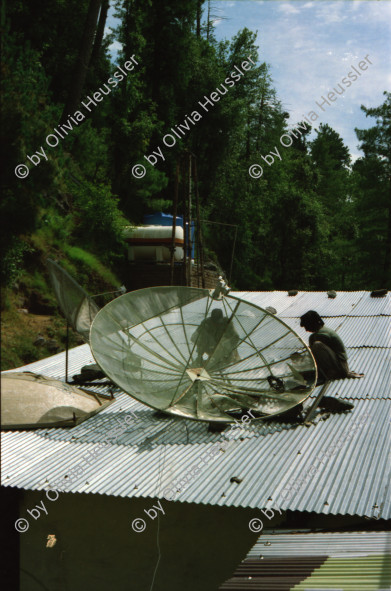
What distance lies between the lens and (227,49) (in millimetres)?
22609

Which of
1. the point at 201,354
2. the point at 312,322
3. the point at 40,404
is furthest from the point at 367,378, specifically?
the point at 40,404

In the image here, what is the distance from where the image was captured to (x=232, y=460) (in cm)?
710

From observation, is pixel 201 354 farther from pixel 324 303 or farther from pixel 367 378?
pixel 324 303

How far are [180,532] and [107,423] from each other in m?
1.97

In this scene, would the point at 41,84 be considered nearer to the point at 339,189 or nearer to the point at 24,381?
the point at 24,381

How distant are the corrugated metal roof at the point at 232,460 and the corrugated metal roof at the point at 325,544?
0.30 m

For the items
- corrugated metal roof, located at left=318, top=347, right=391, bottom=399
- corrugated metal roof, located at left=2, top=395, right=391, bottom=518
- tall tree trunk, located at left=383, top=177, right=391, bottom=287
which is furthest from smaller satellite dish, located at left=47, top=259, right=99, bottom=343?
tall tree trunk, located at left=383, top=177, right=391, bottom=287

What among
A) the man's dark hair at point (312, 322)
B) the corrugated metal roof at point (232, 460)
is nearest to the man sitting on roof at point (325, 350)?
the man's dark hair at point (312, 322)

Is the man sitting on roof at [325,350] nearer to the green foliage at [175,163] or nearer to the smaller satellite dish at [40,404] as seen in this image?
the smaller satellite dish at [40,404]

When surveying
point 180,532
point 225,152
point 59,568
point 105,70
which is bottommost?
point 59,568

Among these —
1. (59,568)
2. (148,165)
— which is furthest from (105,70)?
(59,568)

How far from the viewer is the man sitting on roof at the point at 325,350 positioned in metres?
9.53

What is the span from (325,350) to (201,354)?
7.02 feet

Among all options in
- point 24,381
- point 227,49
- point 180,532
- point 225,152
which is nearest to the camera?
point 180,532
